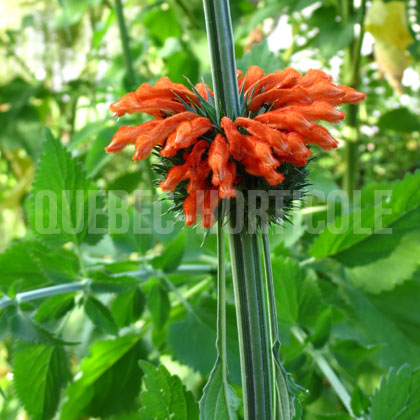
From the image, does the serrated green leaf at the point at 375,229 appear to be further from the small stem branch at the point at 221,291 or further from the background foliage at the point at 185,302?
the small stem branch at the point at 221,291

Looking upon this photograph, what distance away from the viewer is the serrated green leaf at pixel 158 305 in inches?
14.2

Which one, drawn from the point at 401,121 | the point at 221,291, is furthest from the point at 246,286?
the point at 401,121

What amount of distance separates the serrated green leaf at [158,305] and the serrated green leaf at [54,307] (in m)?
0.05

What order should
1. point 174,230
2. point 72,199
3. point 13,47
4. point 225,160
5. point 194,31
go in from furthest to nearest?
point 13,47
point 194,31
point 174,230
point 72,199
point 225,160

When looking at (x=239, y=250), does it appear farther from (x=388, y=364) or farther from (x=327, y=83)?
(x=388, y=364)

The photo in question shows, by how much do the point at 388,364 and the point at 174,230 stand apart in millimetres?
199

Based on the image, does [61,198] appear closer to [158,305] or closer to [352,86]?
[158,305]

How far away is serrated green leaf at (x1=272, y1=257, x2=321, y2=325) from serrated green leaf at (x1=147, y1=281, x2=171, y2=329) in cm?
8

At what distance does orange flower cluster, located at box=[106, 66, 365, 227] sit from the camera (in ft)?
0.62

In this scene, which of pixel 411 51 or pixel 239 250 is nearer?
pixel 239 250

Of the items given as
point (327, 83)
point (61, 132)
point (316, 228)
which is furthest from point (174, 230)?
point (61, 132)

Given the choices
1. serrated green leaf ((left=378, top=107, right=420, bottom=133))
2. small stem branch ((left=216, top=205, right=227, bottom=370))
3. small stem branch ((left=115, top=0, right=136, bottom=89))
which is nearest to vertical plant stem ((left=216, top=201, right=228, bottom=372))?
small stem branch ((left=216, top=205, right=227, bottom=370))

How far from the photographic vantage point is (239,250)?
19 cm

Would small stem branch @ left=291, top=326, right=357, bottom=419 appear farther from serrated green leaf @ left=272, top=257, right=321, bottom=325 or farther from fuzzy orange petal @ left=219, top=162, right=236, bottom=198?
fuzzy orange petal @ left=219, top=162, right=236, bottom=198
